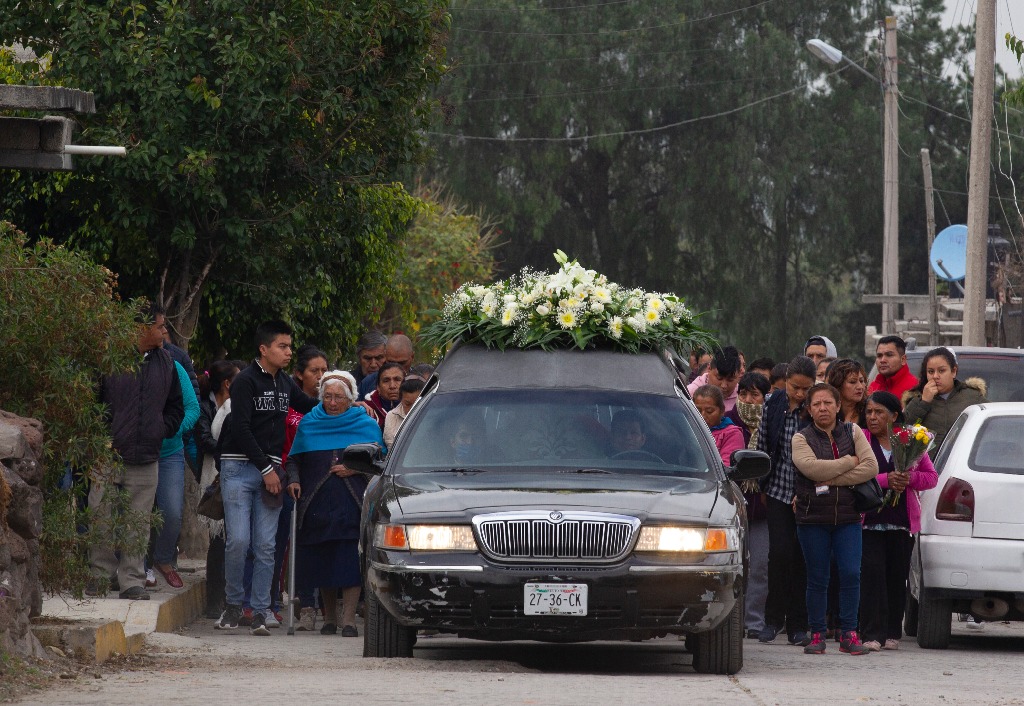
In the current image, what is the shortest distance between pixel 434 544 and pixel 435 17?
834cm

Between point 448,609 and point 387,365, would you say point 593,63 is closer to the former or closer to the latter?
point 387,365

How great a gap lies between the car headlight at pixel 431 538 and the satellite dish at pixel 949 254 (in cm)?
2552

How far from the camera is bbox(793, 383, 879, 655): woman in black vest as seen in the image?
10977 mm

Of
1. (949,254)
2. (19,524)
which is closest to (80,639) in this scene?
(19,524)

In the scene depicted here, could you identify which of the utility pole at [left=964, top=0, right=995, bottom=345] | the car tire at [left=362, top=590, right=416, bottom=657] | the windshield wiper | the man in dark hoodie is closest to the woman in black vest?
the windshield wiper

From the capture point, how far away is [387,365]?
1359cm

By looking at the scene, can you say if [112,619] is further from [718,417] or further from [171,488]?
[718,417]

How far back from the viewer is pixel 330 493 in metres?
12.3

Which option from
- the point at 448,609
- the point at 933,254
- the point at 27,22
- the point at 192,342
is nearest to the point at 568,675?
the point at 448,609

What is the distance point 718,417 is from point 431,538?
4005 mm

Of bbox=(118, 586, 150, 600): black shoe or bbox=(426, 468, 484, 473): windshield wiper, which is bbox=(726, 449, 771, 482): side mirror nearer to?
bbox=(426, 468, 484, 473): windshield wiper

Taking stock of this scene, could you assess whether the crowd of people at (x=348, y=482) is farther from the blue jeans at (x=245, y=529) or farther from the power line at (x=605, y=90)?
the power line at (x=605, y=90)

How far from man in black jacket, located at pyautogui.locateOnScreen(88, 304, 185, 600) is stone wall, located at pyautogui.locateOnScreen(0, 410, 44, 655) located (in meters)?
3.45

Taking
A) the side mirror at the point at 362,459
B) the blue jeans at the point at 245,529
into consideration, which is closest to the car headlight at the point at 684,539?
the side mirror at the point at 362,459
